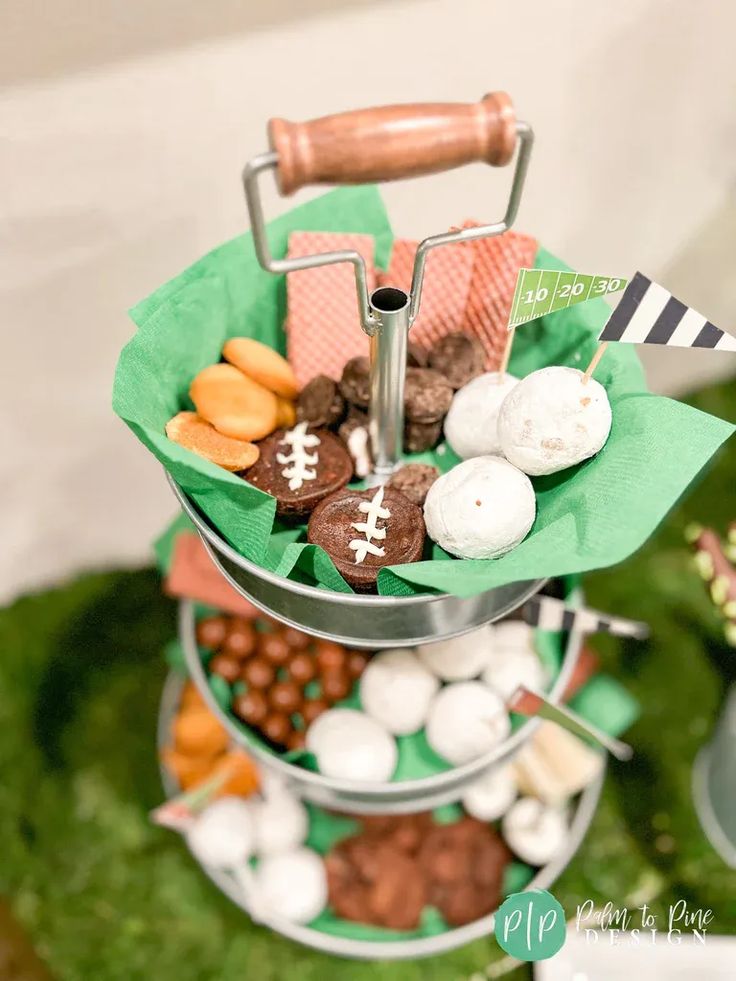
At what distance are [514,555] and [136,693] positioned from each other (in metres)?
1.02

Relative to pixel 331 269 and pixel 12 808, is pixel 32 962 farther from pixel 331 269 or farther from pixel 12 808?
pixel 331 269

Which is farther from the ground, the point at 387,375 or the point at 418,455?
the point at 387,375

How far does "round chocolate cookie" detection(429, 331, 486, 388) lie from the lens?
31.3 inches

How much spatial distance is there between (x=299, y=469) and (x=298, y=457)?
0.01 metres

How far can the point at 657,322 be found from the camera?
1.98ft

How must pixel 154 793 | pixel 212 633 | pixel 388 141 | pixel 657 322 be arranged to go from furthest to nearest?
pixel 154 793 → pixel 212 633 → pixel 657 322 → pixel 388 141

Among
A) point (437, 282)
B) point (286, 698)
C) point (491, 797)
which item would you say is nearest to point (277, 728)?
point (286, 698)

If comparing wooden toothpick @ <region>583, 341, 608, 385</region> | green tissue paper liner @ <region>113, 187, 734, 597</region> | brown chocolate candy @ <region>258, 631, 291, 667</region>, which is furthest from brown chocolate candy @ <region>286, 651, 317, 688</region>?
wooden toothpick @ <region>583, 341, 608, 385</region>

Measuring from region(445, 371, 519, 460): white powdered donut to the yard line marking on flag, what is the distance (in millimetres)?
105

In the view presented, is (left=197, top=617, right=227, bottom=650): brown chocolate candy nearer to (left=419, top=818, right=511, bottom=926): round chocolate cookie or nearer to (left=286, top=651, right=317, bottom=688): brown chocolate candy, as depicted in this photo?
(left=286, top=651, right=317, bottom=688): brown chocolate candy

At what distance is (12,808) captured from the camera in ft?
4.38

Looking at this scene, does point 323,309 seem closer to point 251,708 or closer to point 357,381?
point 357,381

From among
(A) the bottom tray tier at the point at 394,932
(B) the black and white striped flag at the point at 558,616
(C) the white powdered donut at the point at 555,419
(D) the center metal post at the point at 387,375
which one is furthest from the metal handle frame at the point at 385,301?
(A) the bottom tray tier at the point at 394,932

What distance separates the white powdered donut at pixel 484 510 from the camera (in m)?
0.64
